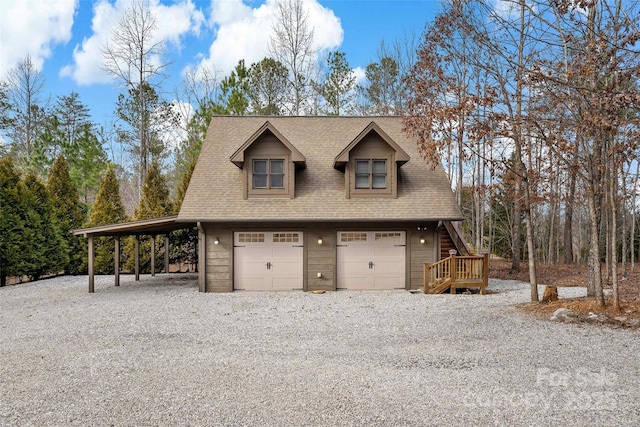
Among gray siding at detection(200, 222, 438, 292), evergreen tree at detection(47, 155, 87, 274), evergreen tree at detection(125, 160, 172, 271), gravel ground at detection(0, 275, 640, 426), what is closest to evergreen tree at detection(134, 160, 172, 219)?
evergreen tree at detection(125, 160, 172, 271)

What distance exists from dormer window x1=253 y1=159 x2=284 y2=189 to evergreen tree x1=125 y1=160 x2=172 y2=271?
6909mm

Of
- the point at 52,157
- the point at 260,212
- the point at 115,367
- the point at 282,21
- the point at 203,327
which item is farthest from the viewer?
the point at 52,157

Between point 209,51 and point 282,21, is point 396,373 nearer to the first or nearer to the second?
point 282,21

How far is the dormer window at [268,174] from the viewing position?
13.4 metres

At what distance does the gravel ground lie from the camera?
13.3 feet

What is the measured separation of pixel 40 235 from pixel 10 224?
116 centimetres

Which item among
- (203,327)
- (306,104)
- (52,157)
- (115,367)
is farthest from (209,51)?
(115,367)

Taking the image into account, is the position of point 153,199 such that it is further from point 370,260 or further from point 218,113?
point 370,260

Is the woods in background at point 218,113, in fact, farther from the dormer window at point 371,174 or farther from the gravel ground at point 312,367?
the gravel ground at point 312,367

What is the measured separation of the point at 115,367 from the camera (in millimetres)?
5539

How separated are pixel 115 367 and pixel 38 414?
4.83 ft

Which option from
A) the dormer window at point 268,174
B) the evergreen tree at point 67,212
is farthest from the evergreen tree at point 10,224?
the dormer window at point 268,174

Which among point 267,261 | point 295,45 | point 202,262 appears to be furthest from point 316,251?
point 295,45

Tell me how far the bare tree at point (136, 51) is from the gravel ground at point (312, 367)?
17.3 metres
